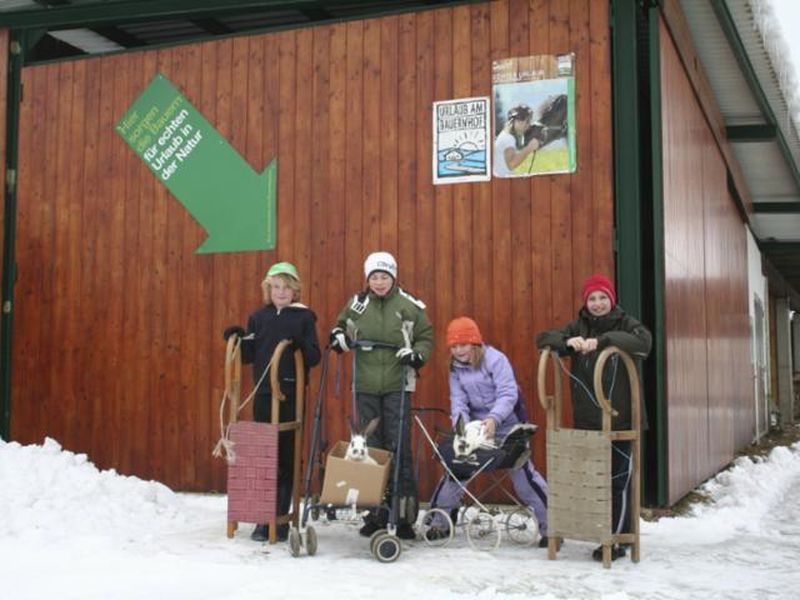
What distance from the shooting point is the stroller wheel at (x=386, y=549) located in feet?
17.9

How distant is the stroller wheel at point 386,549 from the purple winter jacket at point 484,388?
879mm

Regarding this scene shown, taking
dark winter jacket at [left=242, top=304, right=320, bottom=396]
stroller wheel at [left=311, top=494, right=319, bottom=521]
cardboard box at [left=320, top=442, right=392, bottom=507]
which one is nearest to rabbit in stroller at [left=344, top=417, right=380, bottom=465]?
cardboard box at [left=320, top=442, right=392, bottom=507]

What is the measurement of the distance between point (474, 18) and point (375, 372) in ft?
10.0

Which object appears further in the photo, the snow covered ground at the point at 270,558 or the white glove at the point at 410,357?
the white glove at the point at 410,357

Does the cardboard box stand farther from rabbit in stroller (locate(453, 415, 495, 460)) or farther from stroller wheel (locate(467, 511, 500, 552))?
stroller wheel (locate(467, 511, 500, 552))

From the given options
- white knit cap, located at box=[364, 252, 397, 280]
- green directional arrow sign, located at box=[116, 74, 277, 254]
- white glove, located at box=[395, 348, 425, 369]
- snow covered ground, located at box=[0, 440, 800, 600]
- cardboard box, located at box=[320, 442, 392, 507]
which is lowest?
snow covered ground, located at box=[0, 440, 800, 600]

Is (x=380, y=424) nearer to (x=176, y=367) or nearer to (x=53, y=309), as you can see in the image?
(x=176, y=367)

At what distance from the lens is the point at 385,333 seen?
6.12 meters

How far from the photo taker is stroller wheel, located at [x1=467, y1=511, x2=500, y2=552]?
586cm

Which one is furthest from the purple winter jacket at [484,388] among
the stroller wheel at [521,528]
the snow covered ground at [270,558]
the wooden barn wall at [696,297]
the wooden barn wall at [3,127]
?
the wooden barn wall at [3,127]

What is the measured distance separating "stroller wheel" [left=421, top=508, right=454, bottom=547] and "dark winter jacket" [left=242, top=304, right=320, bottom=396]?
3.78ft

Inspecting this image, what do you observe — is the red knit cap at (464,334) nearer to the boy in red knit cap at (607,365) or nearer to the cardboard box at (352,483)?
the boy in red knit cap at (607,365)

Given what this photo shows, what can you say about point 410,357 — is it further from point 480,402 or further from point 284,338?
point 284,338

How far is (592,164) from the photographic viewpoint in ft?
23.5
